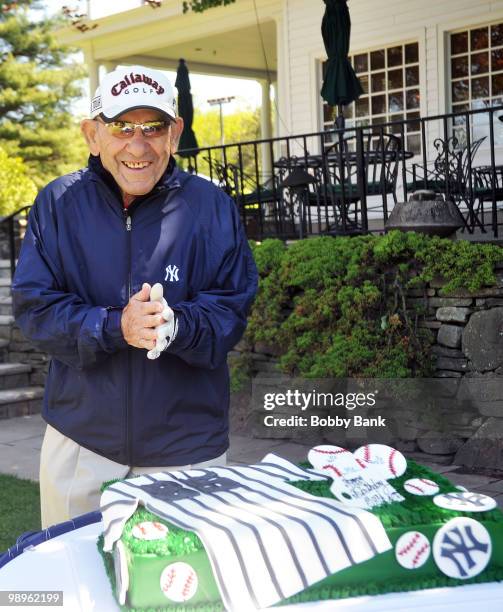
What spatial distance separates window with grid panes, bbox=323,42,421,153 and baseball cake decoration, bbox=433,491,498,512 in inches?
381

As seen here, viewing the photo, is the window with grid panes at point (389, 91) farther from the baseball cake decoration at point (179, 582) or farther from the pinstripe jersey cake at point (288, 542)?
the baseball cake decoration at point (179, 582)

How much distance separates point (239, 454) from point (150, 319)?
4.36m

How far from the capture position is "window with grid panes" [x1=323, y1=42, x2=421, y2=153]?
1105cm

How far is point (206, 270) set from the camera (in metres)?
2.12

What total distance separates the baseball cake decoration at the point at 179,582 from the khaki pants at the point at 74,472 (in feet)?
2.40

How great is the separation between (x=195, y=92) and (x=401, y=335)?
29694 mm

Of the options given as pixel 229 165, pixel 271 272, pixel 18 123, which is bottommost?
pixel 271 272

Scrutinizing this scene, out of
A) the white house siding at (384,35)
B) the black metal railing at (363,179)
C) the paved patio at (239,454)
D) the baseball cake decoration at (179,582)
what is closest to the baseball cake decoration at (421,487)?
the baseball cake decoration at (179,582)

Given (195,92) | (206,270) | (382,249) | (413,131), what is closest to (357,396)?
(382,249)

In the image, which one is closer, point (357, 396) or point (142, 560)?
point (142, 560)

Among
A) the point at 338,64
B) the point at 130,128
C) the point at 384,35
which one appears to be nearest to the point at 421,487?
the point at 130,128

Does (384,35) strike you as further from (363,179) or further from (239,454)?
(239,454)

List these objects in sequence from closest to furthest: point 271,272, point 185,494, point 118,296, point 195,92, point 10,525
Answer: point 185,494, point 118,296, point 10,525, point 271,272, point 195,92

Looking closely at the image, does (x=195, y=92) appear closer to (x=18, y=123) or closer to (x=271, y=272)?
(x=18, y=123)
